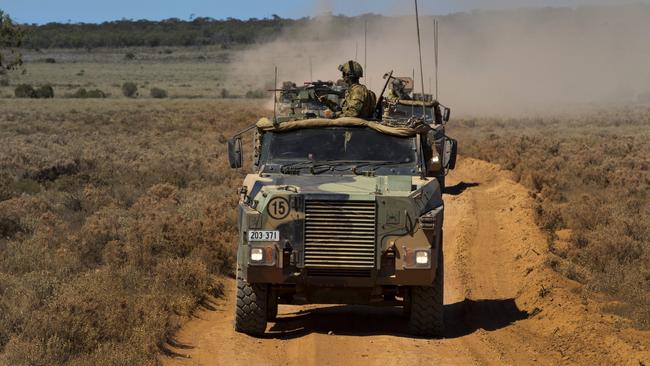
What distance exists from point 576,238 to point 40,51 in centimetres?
13736

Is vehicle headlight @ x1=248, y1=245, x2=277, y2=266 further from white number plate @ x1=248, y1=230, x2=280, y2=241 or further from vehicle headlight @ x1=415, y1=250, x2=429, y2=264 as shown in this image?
vehicle headlight @ x1=415, y1=250, x2=429, y2=264

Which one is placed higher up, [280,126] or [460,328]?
[280,126]

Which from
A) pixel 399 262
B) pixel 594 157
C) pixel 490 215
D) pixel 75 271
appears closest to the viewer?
pixel 399 262

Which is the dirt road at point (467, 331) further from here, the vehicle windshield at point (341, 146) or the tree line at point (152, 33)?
the tree line at point (152, 33)

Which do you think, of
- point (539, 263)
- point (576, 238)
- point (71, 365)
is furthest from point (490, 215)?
point (71, 365)

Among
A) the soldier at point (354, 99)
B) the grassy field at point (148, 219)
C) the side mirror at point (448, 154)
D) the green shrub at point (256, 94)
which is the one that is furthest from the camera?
the green shrub at point (256, 94)

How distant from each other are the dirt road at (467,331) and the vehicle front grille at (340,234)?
0.98m

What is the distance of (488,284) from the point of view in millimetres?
14766

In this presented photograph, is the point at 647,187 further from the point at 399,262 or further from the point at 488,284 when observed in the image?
the point at 399,262

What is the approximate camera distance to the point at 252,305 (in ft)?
36.2

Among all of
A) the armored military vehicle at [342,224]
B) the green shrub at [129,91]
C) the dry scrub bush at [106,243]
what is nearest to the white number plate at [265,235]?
the armored military vehicle at [342,224]

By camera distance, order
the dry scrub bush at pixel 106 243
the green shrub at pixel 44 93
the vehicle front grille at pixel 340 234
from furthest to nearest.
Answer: the green shrub at pixel 44 93, the vehicle front grille at pixel 340 234, the dry scrub bush at pixel 106 243

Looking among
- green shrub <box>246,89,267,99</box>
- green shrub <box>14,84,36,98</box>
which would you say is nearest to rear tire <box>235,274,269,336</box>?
green shrub <box>14,84,36,98</box>

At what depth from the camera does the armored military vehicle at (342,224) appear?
408 inches
